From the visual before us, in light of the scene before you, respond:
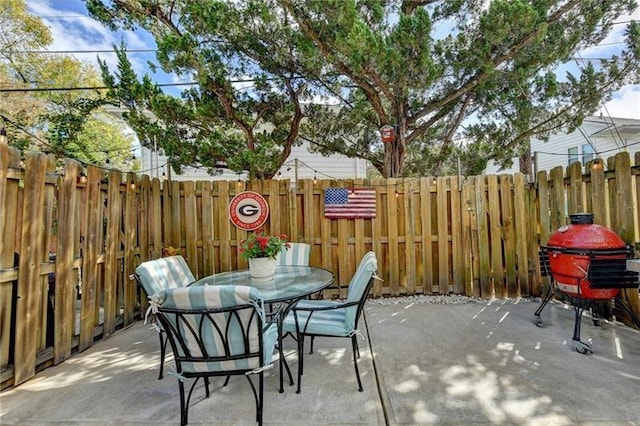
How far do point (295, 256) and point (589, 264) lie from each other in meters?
3.09

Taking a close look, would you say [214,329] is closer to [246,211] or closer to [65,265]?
[65,265]

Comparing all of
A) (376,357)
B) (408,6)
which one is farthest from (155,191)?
(408,6)

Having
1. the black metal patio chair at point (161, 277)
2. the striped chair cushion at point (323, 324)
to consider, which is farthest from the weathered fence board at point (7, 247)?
the striped chair cushion at point (323, 324)

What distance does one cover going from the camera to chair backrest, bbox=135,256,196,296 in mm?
2444

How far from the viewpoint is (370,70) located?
4102mm

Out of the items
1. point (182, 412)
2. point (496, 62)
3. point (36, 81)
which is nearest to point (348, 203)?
point (496, 62)

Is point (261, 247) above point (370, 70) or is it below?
below

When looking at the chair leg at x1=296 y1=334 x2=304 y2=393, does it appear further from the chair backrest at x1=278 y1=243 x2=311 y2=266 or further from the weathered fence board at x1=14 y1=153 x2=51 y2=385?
the weathered fence board at x1=14 y1=153 x2=51 y2=385

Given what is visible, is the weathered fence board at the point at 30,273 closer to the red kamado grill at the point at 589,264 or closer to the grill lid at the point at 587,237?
the red kamado grill at the point at 589,264

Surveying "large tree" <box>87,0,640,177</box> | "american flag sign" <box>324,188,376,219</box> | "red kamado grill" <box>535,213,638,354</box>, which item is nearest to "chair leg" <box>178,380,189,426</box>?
"american flag sign" <box>324,188,376,219</box>

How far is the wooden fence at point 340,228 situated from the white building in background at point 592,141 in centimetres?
480

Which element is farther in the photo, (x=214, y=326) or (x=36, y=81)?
(x=36, y=81)

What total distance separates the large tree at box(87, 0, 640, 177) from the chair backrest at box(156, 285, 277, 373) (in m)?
3.30

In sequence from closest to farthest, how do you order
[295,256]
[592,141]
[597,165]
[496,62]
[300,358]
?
1. [300,358]
2. [597,165]
3. [295,256]
4. [496,62]
5. [592,141]
